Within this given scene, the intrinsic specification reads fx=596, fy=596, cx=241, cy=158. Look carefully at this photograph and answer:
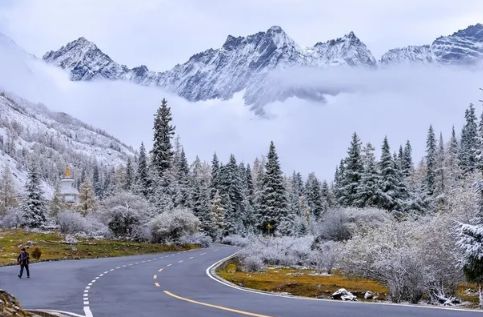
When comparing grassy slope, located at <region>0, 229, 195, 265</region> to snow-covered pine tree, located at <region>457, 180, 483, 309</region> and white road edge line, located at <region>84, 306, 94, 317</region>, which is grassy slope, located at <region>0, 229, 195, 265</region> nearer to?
white road edge line, located at <region>84, 306, 94, 317</region>

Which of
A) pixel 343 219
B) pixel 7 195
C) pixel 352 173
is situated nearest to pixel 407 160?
pixel 352 173

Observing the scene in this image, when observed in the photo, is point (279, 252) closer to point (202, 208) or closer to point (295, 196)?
point (202, 208)

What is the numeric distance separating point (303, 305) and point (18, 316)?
9022mm

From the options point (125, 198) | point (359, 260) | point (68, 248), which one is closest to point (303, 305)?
point (359, 260)

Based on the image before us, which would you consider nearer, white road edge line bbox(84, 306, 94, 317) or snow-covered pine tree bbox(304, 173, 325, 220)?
white road edge line bbox(84, 306, 94, 317)

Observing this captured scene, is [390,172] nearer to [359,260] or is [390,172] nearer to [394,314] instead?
[359,260]

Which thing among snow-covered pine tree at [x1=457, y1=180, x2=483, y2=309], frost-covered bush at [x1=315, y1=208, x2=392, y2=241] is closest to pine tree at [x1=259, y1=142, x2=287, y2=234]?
frost-covered bush at [x1=315, y1=208, x2=392, y2=241]

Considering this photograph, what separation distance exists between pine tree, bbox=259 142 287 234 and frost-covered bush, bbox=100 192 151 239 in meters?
16.1

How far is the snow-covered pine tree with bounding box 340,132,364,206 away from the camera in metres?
66.9

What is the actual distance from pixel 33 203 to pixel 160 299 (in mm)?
62597

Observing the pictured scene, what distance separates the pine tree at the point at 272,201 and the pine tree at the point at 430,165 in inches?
906

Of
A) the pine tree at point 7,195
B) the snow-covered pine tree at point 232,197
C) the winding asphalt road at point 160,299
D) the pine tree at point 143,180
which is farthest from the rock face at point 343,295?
the pine tree at point 7,195

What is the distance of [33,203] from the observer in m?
77.1

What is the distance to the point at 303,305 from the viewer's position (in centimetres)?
1656
